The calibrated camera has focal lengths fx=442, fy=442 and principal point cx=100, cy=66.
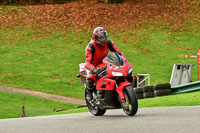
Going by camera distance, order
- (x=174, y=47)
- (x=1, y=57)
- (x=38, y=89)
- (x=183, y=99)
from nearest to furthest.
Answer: (x=183, y=99) → (x=38, y=89) → (x=1, y=57) → (x=174, y=47)

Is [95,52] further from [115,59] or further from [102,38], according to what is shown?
[115,59]

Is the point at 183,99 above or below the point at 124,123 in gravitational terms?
below

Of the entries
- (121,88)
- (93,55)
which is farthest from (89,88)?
(121,88)

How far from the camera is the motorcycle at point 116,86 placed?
10.1 metres

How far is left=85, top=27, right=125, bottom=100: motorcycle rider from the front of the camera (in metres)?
11.1

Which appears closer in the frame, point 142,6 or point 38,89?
point 38,89

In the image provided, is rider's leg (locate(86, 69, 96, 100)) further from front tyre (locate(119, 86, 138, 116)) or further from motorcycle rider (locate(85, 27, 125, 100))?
Answer: front tyre (locate(119, 86, 138, 116))

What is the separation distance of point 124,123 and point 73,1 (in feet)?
138

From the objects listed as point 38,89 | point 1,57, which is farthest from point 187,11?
point 38,89

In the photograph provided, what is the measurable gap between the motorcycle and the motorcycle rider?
179 millimetres

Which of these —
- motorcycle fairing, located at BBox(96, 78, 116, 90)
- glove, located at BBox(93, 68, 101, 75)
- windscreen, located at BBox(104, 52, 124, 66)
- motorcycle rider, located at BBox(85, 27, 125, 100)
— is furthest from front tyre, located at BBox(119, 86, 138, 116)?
motorcycle rider, located at BBox(85, 27, 125, 100)

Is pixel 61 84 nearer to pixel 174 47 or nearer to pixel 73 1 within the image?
pixel 174 47

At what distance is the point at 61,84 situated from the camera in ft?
90.0

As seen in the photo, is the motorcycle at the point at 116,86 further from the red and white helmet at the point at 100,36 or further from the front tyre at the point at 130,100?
the red and white helmet at the point at 100,36
